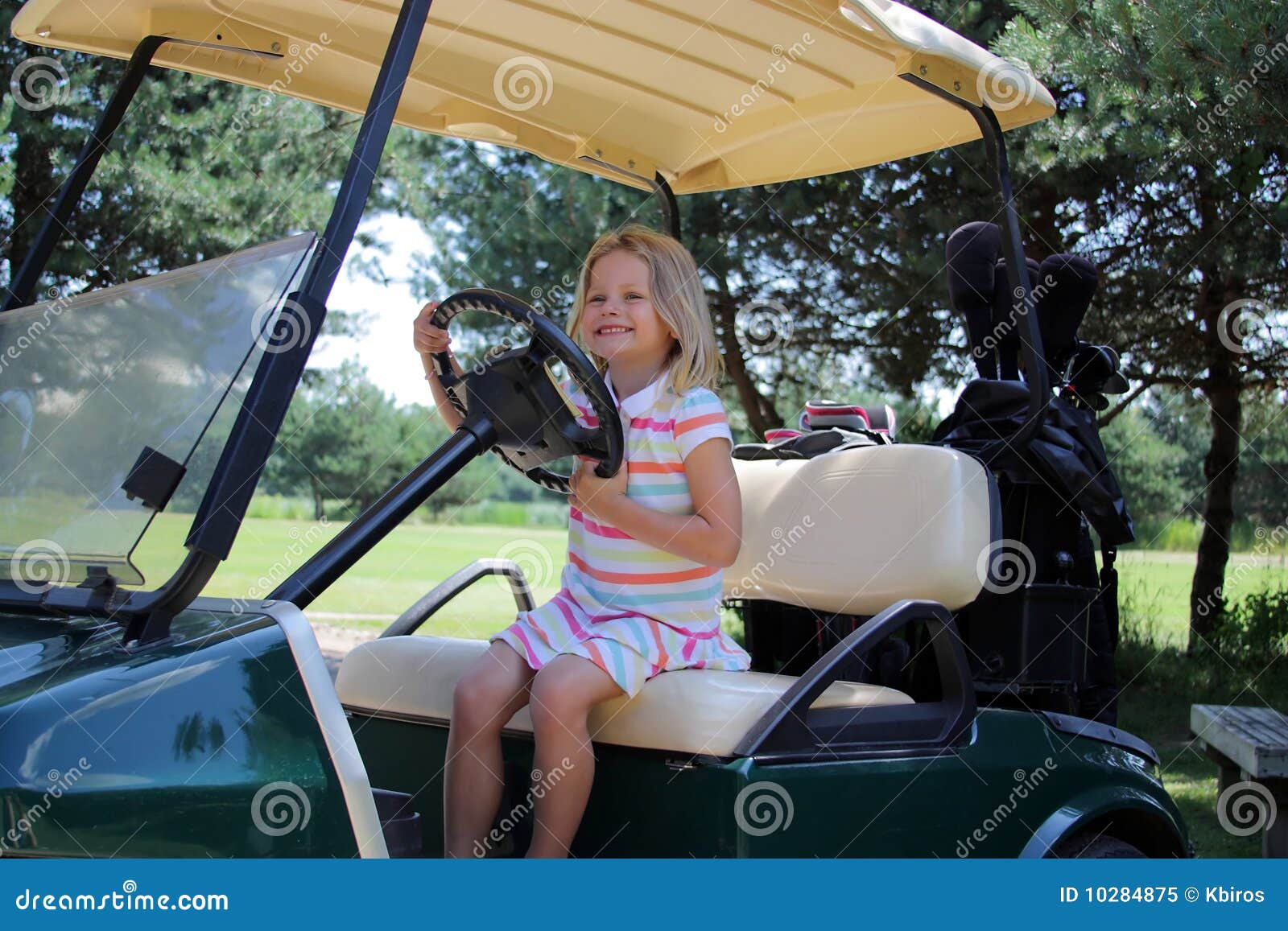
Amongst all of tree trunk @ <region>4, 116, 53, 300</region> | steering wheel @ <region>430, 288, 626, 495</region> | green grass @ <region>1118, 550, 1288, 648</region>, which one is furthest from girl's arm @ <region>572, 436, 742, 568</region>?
green grass @ <region>1118, 550, 1288, 648</region>

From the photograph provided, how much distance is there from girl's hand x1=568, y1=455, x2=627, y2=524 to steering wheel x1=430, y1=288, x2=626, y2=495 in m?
0.10

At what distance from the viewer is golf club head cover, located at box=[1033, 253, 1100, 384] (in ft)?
9.93

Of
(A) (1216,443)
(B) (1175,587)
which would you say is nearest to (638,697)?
(A) (1216,443)

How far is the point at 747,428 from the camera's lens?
8195mm

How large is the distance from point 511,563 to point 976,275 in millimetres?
1371

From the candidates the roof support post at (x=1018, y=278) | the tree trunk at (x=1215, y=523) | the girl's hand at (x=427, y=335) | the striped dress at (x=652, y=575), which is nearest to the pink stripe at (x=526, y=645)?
the striped dress at (x=652, y=575)

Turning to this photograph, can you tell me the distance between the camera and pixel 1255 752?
3.91 metres

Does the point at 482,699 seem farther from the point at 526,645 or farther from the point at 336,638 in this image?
the point at 336,638

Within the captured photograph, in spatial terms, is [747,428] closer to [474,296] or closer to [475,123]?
[475,123]

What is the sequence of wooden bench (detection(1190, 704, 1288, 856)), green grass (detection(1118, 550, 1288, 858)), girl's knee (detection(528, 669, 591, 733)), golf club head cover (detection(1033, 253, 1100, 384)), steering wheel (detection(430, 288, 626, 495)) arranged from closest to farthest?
steering wheel (detection(430, 288, 626, 495)) < girl's knee (detection(528, 669, 591, 733)) < golf club head cover (detection(1033, 253, 1100, 384)) < wooden bench (detection(1190, 704, 1288, 856)) < green grass (detection(1118, 550, 1288, 858))

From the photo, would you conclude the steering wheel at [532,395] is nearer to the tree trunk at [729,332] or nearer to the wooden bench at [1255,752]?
the wooden bench at [1255,752]

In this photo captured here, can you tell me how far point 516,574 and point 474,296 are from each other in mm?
1323

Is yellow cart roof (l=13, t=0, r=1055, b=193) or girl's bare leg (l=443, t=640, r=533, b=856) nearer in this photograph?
girl's bare leg (l=443, t=640, r=533, b=856)

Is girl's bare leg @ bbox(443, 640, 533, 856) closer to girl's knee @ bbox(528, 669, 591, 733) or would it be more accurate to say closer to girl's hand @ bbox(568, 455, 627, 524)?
girl's knee @ bbox(528, 669, 591, 733)
